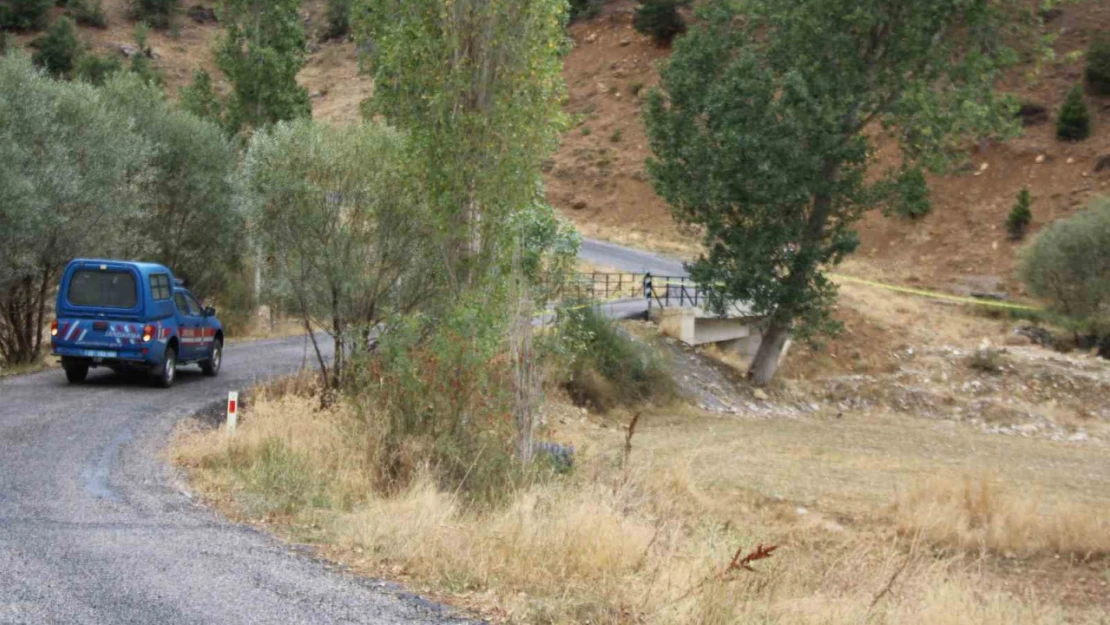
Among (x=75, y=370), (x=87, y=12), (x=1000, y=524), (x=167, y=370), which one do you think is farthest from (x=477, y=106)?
(x=87, y=12)

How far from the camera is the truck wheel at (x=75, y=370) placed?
62.6 feet

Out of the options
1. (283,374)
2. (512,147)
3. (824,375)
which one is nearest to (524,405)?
(512,147)

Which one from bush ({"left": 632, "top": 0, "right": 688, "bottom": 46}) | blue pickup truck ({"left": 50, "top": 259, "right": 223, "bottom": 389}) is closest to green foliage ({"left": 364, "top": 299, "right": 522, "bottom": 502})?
blue pickup truck ({"left": 50, "top": 259, "right": 223, "bottom": 389})

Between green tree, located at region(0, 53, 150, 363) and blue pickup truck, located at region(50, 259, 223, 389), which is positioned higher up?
green tree, located at region(0, 53, 150, 363)

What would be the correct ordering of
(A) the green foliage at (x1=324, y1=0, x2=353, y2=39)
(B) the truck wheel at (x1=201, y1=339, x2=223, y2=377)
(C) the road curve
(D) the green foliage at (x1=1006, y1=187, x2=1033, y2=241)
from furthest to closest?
(A) the green foliage at (x1=324, y1=0, x2=353, y2=39) → (D) the green foliage at (x1=1006, y1=187, x2=1033, y2=241) → (B) the truck wheel at (x1=201, y1=339, x2=223, y2=377) → (C) the road curve

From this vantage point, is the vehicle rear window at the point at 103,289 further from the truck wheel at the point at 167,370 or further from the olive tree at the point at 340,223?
the olive tree at the point at 340,223

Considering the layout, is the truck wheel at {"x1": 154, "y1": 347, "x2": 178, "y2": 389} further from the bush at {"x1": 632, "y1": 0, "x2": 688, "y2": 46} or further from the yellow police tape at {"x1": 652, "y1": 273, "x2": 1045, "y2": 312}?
the bush at {"x1": 632, "y1": 0, "x2": 688, "y2": 46}

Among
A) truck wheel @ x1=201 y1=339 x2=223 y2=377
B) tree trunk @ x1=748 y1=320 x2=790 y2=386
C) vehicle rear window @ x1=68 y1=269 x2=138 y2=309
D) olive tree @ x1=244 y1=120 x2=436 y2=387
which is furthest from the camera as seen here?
tree trunk @ x1=748 y1=320 x2=790 y2=386

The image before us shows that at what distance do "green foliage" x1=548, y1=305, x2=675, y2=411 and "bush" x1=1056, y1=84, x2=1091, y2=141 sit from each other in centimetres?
3979

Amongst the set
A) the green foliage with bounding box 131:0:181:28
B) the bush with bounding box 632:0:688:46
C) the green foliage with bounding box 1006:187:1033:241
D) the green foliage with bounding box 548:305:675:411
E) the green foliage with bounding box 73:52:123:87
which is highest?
the green foliage with bounding box 131:0:181:28

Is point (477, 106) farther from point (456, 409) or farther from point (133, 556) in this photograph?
point (133, 556)

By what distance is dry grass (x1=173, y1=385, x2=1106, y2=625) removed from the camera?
800 centimetres

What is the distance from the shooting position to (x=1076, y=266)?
1833 inches

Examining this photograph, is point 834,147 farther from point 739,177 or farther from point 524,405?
point 524,405
